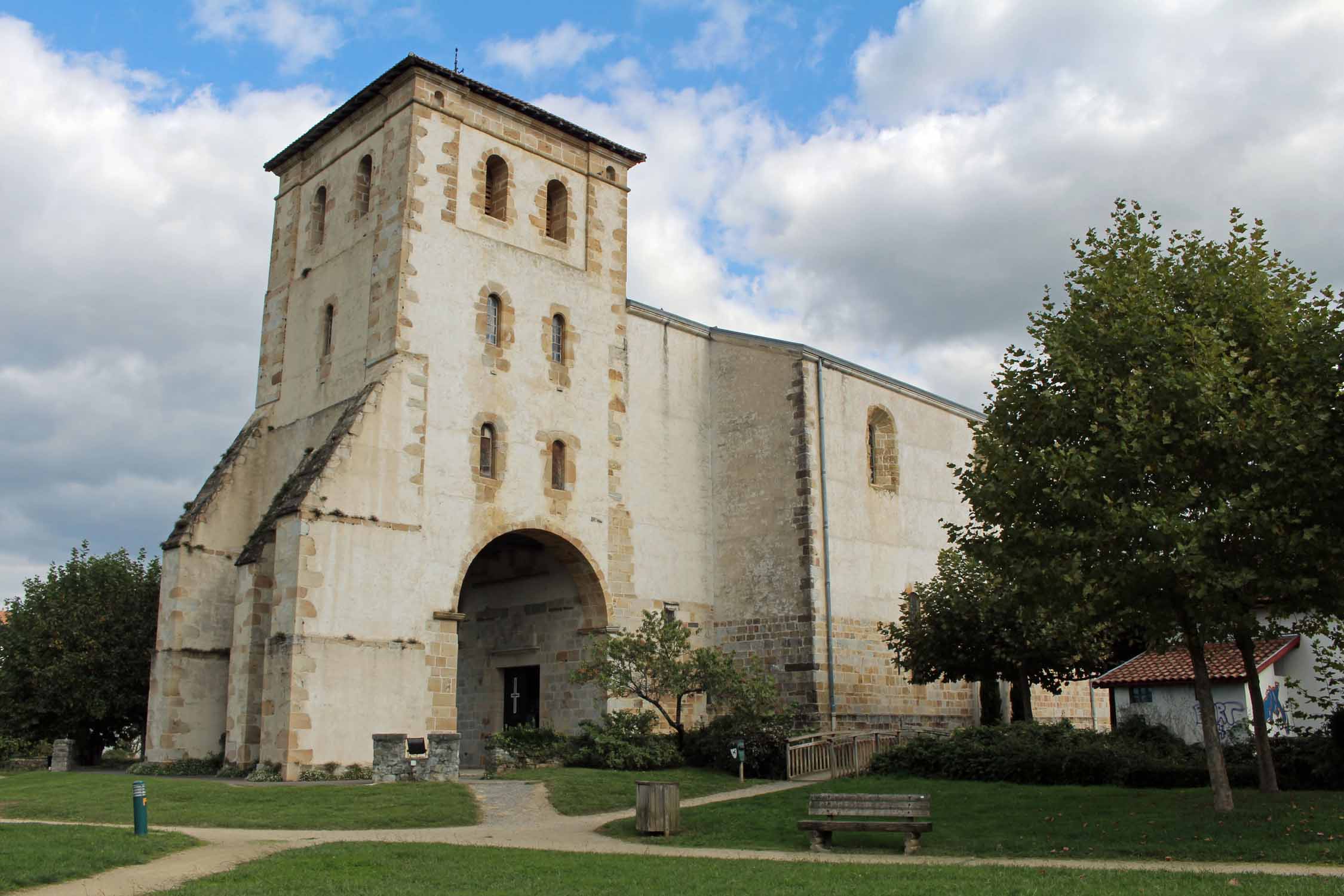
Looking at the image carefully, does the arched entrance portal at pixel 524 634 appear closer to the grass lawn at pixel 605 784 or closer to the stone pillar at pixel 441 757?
the grass lawn at pixel 605 784

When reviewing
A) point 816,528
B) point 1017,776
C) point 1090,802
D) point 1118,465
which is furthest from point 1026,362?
point 816,528

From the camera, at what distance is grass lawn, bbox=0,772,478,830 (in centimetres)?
1623

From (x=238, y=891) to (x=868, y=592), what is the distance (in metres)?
20.2

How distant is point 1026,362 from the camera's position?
1695 cm

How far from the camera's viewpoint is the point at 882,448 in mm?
31172

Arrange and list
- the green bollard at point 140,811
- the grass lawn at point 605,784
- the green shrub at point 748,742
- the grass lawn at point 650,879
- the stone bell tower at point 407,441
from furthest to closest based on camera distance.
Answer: the green shrub at point 748,742
the stone bell tower at point 407,441
the grass lawn at point 605,784
the green bollard at point 140,811
the grass lawn at point 650,879

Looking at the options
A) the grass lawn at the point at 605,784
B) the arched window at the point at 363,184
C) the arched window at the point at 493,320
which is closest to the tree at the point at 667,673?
the grass lawn at the point at 605,784

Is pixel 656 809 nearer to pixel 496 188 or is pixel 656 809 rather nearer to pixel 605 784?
pixel 605 784

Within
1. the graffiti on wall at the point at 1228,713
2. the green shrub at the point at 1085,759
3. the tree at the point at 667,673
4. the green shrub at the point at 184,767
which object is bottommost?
the green shrub at the point at 184,767

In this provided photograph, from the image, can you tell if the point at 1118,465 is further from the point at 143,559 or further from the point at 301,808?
the point at 143,559

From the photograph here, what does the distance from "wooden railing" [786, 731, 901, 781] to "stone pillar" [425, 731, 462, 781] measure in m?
6.62

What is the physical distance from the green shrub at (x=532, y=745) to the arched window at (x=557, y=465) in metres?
5.32

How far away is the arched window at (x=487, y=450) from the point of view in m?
25.2

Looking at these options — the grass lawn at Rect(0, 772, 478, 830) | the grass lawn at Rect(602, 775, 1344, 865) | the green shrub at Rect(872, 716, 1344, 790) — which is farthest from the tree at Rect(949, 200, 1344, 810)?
the grass lawn at Rect(0, 772, 478, 830)
